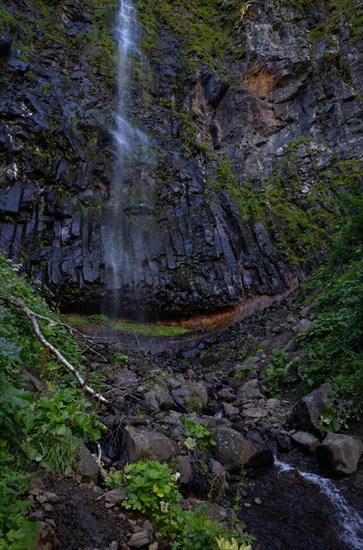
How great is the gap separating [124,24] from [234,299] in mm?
20551

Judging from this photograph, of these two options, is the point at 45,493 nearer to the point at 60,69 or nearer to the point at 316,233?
the point at 316,233

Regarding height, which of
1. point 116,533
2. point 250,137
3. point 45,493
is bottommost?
point 116,533

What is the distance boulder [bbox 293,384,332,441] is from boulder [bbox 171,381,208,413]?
5.62 ft

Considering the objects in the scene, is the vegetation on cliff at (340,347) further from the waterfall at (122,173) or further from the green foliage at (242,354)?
the waterfall at (122,173)

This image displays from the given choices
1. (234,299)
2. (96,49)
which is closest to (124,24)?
(96,49)

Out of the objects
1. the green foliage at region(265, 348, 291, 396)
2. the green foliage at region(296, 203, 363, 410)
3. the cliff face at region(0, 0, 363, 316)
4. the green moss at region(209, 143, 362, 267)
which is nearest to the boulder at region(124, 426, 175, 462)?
the green foliage at region(296, 203, 363, 410)

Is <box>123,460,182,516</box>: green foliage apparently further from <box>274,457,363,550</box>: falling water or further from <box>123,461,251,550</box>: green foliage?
<box>274,457,363,550</box>: falling water

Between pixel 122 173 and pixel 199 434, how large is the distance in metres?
14.6

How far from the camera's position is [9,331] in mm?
4352

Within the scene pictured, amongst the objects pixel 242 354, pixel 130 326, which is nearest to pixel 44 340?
pixel 242 354

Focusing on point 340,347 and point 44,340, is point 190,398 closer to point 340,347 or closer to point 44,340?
point 340,347

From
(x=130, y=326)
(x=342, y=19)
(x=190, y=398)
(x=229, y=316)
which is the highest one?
(x=342, y=19)

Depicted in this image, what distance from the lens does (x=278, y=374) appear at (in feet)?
25.4

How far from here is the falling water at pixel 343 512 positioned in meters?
3.83
